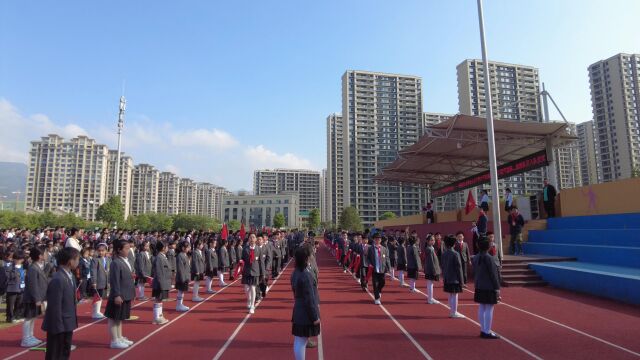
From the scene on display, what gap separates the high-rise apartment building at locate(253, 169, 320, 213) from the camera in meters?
150

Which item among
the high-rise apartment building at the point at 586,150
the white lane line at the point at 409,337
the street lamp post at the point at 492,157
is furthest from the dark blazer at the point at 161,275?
the high-rise apartment building at the point at 586,150

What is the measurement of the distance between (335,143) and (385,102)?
22.0 m

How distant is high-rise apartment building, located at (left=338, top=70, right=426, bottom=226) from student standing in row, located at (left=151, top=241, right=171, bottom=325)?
8308 cm

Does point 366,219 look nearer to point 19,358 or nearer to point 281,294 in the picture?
point 281,294

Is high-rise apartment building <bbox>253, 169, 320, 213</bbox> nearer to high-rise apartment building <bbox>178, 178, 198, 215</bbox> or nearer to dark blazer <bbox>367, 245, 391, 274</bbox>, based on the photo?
high-rise apartment building <bbox>178, 178, 198, 215</bbox>

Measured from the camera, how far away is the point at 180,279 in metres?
8.99

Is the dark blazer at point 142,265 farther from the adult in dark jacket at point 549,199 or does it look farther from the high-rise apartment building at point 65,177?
the high-rise apartment building at point 65,177

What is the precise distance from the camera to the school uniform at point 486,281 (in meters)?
6.33

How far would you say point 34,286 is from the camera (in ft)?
20.4

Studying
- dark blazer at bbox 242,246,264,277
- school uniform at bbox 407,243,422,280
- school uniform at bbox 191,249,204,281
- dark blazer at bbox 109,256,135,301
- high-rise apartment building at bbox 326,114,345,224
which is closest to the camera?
dark blazer at bbox 109,256,135,301

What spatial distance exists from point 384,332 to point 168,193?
482 feet

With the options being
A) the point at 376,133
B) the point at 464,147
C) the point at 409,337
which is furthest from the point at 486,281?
the point at 376,133

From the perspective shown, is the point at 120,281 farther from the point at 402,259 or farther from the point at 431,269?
the point at 402,259

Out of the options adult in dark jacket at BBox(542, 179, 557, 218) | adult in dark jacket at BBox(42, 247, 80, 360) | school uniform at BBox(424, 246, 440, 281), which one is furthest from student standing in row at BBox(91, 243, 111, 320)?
adult in dark jacket at BBox(542, 179, 557, 218)
